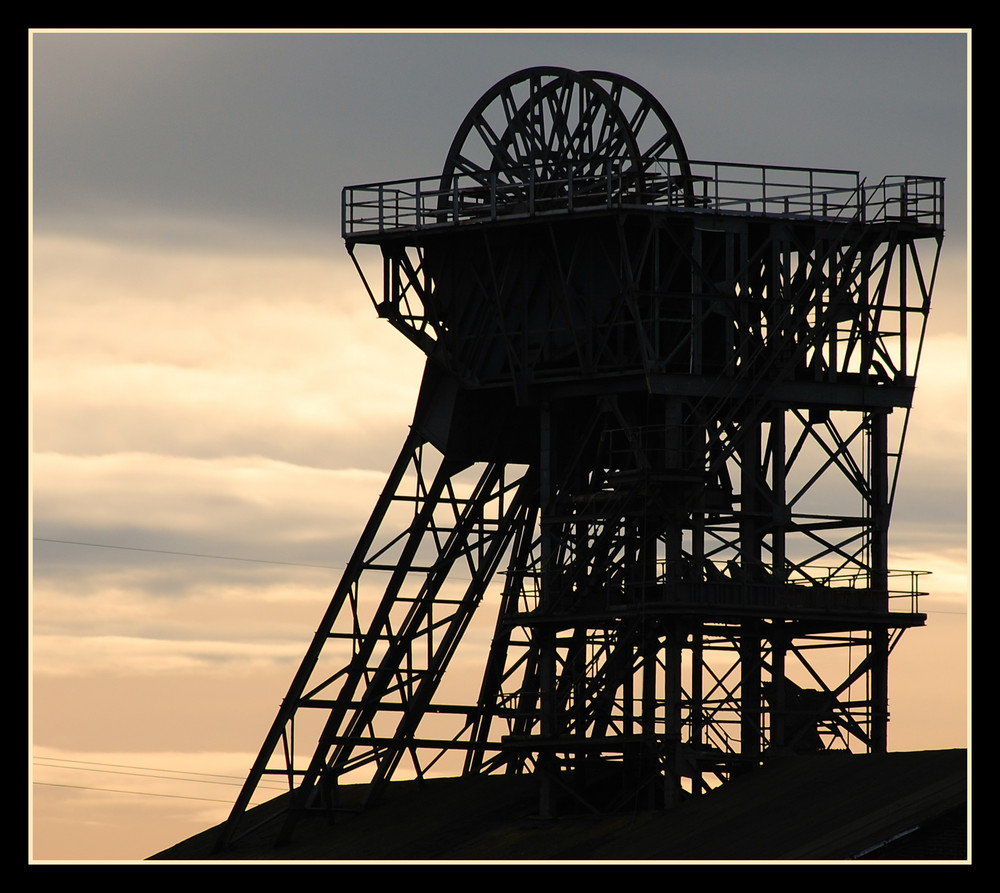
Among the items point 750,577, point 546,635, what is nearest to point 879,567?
point 750,577

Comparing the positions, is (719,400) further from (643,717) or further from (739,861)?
(739,861)

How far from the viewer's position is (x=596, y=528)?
91812 mm

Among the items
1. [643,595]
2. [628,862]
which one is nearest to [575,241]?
[643,595]

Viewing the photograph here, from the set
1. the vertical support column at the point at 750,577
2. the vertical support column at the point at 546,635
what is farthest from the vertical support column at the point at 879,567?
the vertical support column at the point at 546,635

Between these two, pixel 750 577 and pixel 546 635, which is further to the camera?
pixel 546 635

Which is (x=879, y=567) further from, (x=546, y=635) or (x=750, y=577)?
(x=546, y=635)

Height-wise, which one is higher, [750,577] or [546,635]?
[750,577]

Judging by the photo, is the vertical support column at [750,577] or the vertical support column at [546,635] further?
the vertical support column at [546,635]

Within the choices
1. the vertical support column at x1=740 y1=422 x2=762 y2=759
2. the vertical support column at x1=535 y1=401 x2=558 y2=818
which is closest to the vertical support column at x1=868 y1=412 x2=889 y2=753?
the vertical support column at x1=740 y1=422 x2=762 y2=759

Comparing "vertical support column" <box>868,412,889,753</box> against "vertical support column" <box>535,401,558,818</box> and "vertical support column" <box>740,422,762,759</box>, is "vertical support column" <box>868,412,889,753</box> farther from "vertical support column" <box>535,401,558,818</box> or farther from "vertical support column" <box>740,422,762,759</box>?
"vertical support column" <box>535,401,558,818</box>

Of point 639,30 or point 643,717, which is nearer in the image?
point 639,30

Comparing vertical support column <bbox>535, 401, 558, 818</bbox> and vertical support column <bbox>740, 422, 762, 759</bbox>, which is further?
vertical support column <bbox>535, 401, 558, 818</bbox>

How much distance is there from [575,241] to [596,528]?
8.15m

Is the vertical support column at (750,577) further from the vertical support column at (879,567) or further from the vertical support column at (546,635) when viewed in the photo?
the vertical support column at (546,635)
